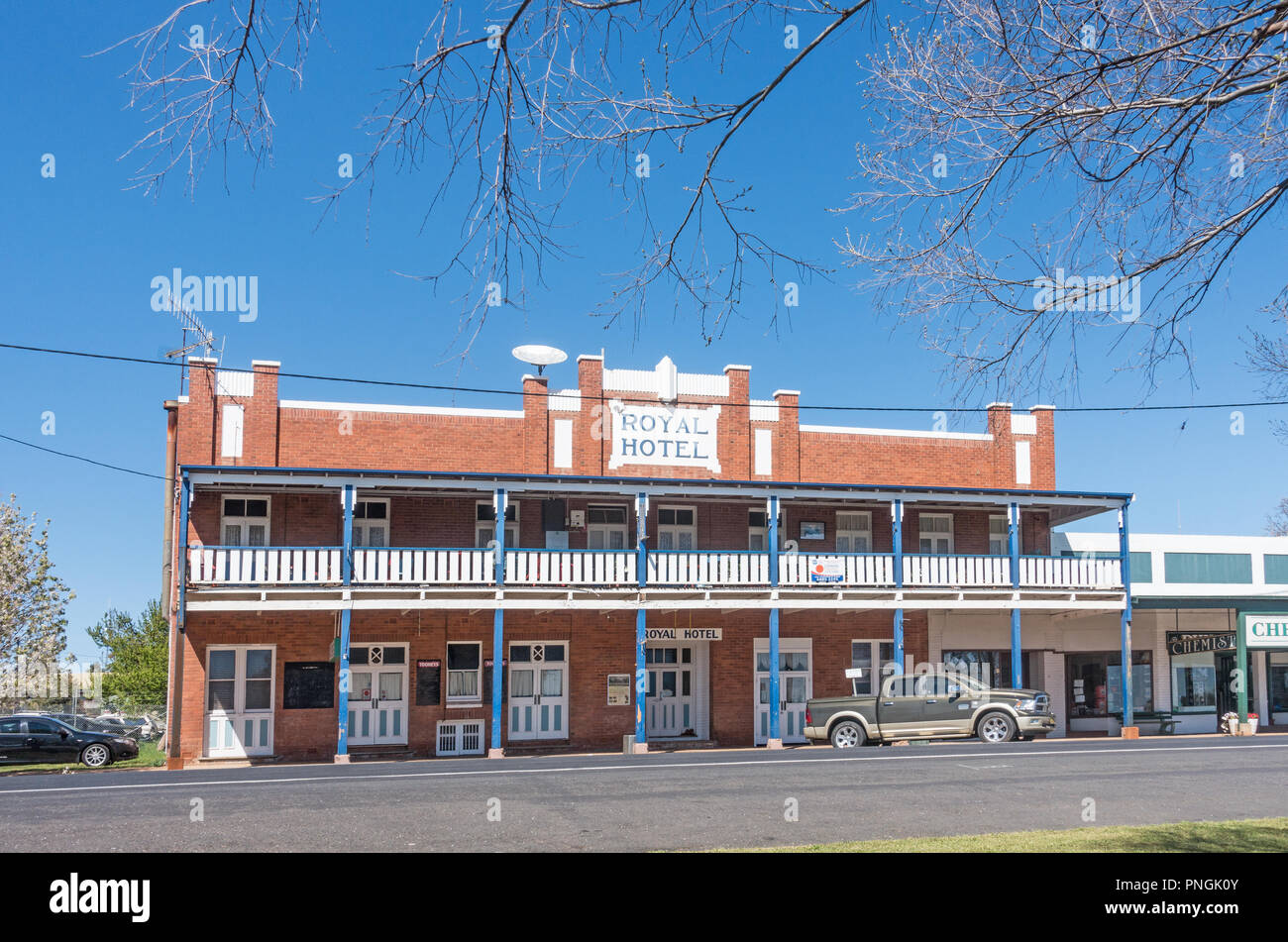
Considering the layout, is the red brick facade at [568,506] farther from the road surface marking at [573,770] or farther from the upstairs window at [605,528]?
the road surface marking at [573,770]

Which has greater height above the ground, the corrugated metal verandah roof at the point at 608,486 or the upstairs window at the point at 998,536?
the corrugated metal verandah roof at the point at 608,486

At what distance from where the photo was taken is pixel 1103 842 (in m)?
10.3

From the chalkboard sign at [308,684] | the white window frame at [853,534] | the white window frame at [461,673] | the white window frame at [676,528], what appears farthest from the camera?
the white window frame at [853,534]

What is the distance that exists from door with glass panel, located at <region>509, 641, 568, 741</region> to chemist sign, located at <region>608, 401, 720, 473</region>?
4699 mm

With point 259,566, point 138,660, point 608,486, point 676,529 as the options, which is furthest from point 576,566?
point 138,660

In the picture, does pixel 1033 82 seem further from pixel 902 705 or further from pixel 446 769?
pixel 902 705

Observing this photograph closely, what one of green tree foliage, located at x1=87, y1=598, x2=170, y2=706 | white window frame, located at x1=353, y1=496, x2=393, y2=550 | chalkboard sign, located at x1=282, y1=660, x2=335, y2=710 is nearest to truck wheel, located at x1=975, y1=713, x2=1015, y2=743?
white window frame, located at x1=353, y1=496, x2=393, y2=550

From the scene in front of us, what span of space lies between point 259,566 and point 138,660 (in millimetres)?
33795

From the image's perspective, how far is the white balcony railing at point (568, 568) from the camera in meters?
24.7

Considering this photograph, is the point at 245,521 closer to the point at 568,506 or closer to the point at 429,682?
the point at 429,682

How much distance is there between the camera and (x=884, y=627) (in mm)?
29609

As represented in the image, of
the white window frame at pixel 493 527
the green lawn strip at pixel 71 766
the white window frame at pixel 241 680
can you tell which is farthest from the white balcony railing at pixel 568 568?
the green lawn strip at pixel 71 766

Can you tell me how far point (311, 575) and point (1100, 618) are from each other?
67.5ft

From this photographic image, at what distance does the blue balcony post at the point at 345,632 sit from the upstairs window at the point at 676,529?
777 cm
